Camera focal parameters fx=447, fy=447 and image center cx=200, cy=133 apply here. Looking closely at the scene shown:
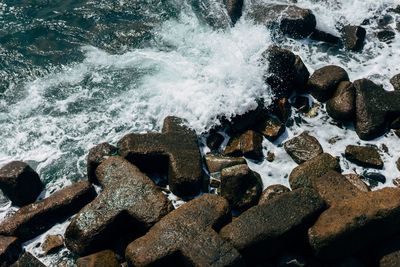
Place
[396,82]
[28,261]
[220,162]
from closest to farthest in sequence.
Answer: [28,261], [220,162], [396,82]

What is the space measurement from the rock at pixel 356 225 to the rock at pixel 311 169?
0.91 meters

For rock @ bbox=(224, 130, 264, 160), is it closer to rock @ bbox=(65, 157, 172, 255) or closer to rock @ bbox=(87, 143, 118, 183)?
rock @ bbox=(65, 157, 172, 255)

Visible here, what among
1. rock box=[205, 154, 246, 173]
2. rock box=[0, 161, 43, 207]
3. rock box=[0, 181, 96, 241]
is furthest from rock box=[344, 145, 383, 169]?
rock box=[0, 161, 43, 207]

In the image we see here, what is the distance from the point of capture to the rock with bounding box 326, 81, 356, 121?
7.70 metres

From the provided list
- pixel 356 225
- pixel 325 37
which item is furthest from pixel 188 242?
pixel 325 37

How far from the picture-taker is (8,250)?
648 centimetres

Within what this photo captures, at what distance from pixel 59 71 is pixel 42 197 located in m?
3.43

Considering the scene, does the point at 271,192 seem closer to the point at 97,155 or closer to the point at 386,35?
the point at 97,155

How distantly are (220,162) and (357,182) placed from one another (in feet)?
7.05

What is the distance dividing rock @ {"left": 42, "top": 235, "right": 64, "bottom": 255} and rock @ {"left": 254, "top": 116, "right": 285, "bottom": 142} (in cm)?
372

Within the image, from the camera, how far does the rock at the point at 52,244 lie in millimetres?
6664

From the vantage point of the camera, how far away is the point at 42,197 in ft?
24.5

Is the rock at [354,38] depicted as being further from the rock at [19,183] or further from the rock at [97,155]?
the rock at [19,183]

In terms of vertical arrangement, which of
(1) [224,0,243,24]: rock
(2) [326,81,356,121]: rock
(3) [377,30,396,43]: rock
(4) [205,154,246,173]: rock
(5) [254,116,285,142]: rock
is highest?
(1) [224,0,243,24]: rock
